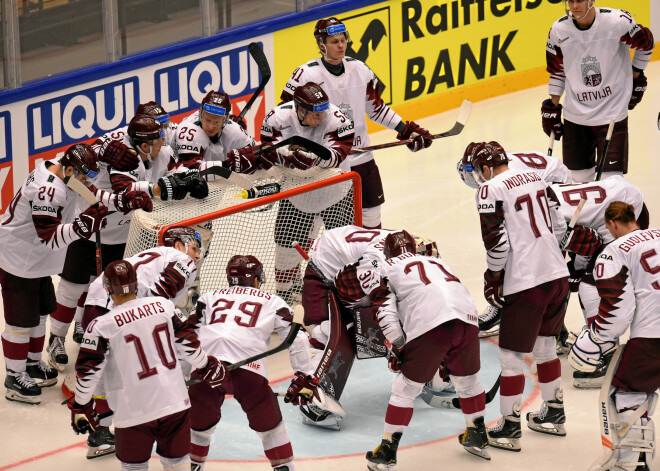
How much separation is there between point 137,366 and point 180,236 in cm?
112

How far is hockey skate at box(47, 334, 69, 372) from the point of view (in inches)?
292

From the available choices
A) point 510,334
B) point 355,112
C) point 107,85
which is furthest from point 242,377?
point 107,85

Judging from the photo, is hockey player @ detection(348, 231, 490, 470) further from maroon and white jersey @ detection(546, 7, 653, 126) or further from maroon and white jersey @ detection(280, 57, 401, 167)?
maroon and white jersey @ detection(546, 7, 653, 126)

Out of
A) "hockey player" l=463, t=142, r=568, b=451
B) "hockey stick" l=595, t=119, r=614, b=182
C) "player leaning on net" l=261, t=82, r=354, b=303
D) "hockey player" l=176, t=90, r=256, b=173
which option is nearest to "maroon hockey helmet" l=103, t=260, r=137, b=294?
"hockey player" l=463, t=142, r=568, b=451

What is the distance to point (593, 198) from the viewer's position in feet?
22.2

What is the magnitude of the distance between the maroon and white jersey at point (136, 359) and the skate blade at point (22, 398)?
1735 millimetres

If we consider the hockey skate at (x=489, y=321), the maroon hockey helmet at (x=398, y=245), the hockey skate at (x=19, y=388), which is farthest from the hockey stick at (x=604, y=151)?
the hockey skate at (x=19, y=388)

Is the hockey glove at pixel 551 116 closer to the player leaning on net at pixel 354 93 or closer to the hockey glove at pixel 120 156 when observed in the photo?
the player leaning on net at pixel 354 93

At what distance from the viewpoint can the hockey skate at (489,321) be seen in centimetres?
773

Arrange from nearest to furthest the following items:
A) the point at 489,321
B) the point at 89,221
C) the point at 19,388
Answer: the point at 89,221
the point at 19,388
the point at 489,321

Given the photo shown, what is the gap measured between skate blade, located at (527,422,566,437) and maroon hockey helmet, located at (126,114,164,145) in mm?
2493

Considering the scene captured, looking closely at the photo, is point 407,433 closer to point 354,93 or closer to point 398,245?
point 398,245

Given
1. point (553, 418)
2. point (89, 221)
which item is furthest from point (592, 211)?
point (89, 221)

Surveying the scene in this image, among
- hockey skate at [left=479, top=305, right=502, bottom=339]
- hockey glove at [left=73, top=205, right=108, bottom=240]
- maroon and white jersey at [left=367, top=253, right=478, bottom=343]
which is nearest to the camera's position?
maroon and white jersey at [left=367, top=253, right=478, bottom=343]
